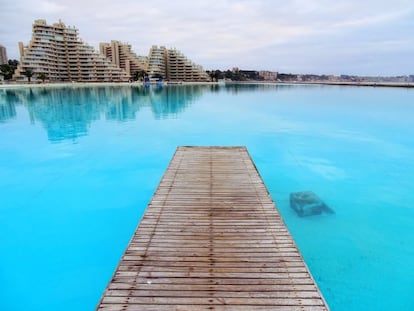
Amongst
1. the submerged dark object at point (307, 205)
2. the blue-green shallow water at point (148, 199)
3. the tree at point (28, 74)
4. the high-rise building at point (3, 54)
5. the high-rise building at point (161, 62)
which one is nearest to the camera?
the blue-green shallow water at point (148, 199)

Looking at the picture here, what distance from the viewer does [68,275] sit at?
5.34 m

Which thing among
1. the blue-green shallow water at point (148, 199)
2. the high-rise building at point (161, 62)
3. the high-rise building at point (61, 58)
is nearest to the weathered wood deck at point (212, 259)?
the blue-green shallow water at point (148, 199)

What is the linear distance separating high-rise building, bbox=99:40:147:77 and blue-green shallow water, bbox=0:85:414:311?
96603mm

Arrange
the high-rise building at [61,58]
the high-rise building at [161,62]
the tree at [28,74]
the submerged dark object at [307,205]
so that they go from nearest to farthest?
the submerged dark object at [307,205]
the tree at [28,74]
the high-rise building at [61,58]
the high-rise building at [161,62]

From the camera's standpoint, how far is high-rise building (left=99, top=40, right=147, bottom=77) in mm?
109750

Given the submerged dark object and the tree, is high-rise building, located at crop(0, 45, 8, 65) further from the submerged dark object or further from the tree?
the submerged dark object

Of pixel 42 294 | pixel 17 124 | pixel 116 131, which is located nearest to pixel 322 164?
pixel 42 294

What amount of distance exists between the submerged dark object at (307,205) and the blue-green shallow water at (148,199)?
232 millimetres

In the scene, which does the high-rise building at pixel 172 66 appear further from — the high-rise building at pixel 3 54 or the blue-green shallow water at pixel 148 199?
the high-rise building at pixel 3 54

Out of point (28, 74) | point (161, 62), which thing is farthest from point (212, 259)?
point (161, 62)


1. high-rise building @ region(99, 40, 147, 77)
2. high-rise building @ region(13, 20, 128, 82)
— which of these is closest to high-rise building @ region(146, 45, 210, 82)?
high-rise building @ region(99, 40, 147, 77)

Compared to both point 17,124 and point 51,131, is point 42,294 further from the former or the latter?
point 17,124

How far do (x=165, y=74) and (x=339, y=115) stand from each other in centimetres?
9546

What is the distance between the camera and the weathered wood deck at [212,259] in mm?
2875
